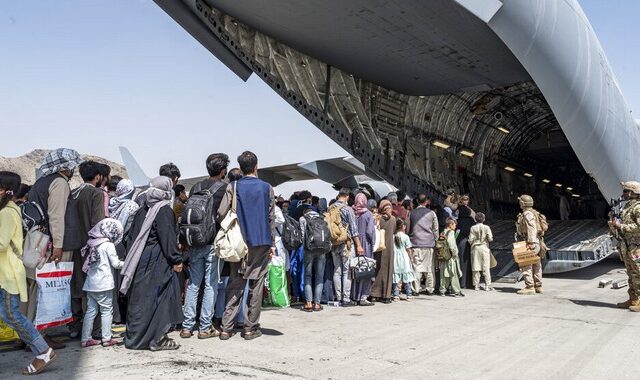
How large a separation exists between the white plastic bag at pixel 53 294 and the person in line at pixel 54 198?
8 centimetres

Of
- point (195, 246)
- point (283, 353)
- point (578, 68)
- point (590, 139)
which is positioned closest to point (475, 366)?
point (283, 353)

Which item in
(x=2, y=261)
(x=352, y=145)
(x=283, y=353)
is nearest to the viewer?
(x=2, y=261)

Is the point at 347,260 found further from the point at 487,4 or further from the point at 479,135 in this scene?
the point at 479,135

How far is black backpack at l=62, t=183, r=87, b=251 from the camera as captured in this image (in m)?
4.36

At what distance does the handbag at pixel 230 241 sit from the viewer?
4.54 m

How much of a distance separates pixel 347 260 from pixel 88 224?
356 centimetres

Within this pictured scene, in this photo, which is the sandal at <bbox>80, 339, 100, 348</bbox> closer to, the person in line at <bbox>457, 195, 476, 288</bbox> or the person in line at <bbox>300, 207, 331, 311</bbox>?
the person in line at <bbox>300, 207, 331, 311</bbox>

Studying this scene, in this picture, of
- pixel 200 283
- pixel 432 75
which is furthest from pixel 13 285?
pixel 432 75

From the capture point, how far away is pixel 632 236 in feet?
21.6

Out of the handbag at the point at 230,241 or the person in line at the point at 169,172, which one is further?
the person in line at the point at 169,172

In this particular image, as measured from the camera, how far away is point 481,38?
9312 mm

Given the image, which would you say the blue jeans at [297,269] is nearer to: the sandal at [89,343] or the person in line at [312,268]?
the person in line at [312,268]

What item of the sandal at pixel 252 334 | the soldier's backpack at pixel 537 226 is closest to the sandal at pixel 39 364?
the sandal at pixel 252 334

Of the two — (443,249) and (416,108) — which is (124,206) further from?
(416,108)
